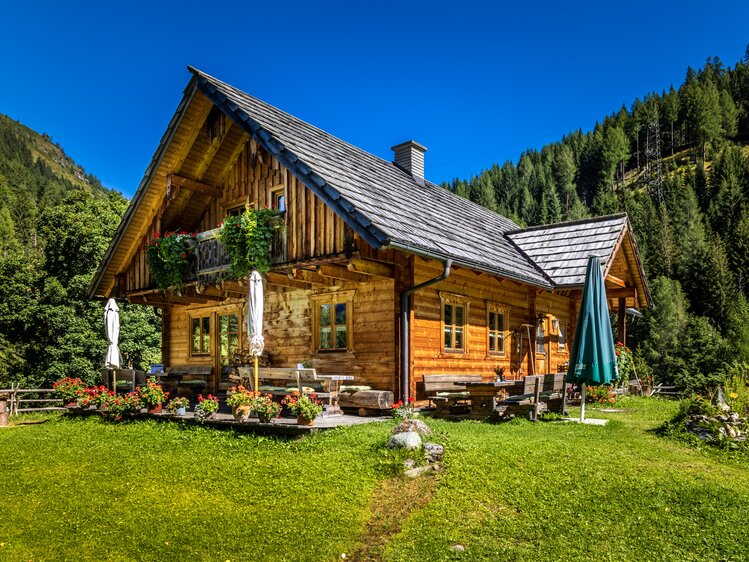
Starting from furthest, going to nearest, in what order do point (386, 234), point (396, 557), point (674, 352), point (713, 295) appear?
1. point (713, 295)
2. point (674, 352)
3. point (386, 234)
4. point (396, 557)

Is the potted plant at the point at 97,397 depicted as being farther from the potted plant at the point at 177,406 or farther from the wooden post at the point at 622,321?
the wooden post at the point at 622,321

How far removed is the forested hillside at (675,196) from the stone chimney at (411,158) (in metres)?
11.2

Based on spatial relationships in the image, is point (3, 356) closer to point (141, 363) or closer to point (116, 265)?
point (141, 363)

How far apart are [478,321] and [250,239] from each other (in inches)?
244

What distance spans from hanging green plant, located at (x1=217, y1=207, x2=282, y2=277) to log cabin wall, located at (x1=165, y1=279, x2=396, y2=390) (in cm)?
175

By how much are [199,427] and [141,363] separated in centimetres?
1733

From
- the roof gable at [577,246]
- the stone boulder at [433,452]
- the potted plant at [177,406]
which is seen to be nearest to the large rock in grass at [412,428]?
the stone boulder at [433,452]

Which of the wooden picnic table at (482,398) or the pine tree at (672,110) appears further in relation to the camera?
the pine tree at (672,110)

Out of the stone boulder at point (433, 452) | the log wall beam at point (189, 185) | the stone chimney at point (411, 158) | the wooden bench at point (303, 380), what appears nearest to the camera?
the stone boulder at point (433, 452)

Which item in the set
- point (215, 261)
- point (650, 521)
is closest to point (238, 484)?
point (650, 521)

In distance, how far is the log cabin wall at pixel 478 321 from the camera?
14.0 meters

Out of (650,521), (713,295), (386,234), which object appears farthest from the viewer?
(713,295)

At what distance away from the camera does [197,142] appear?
16.4m

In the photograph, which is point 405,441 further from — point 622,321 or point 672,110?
point 672,110
